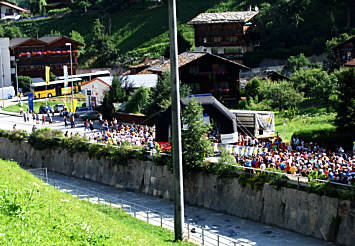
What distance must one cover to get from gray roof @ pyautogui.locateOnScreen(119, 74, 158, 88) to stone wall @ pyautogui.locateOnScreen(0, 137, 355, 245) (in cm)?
2211

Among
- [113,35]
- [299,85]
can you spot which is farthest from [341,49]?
[113,35]

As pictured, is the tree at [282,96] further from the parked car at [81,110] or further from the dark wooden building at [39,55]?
the dark wooden building at [39,55]

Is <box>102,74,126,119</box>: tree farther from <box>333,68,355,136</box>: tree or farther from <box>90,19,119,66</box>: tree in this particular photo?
<box>90,19,119,66</box>: tree

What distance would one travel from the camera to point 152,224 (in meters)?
32.1

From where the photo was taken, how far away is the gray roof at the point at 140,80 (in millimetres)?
71875

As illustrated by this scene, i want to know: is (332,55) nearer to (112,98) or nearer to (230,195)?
(112,98)

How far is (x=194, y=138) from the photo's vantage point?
35875 mm

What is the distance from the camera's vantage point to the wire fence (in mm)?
28969

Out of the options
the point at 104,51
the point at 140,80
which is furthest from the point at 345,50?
the point at 104,51

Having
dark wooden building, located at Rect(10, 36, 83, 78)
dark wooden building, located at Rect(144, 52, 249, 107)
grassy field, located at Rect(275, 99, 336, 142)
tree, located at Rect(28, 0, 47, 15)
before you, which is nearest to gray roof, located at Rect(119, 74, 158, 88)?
dark wooden building, located at Rect(144, 52, 249, 107)

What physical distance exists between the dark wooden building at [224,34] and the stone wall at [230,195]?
5282 centimetres

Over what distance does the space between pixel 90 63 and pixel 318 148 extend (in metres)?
84.6

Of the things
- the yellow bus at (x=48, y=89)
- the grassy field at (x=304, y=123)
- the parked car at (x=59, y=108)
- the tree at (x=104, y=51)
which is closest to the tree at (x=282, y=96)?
the grassy field at (x=304, y=123)

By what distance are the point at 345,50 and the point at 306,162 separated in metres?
49.4
